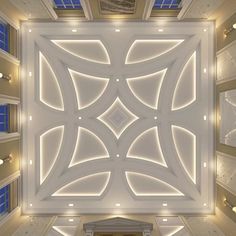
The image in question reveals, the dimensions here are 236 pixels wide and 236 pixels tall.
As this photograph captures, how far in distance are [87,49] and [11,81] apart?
4198 millimetres

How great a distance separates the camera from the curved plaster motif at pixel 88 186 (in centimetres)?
1730

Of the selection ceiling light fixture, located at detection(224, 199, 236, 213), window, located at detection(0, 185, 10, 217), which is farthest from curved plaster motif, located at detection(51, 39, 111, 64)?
ceiling light fixture, located at detection(224, 199, 236, 213)

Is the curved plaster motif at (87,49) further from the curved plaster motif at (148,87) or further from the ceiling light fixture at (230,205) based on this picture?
the ceiling light fixture at (230,205)

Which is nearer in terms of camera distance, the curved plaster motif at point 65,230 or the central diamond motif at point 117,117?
the curved plaster motif at point 65,230

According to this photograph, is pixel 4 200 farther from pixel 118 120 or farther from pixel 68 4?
pixel 68 4

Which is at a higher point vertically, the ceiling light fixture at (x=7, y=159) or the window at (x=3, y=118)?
the window at (x=3, y=118)

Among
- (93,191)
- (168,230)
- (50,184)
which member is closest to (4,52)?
(50,184)

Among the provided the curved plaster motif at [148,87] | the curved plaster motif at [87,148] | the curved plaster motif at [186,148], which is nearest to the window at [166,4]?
the curved plaster motif at [148,87]

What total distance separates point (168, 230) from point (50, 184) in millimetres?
6354

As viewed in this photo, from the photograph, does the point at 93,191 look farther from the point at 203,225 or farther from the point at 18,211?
the point at 203,225

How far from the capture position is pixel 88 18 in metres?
15.5

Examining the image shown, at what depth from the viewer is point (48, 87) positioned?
1723 centimetres

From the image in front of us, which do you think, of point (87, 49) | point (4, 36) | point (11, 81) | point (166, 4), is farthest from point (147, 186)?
point (4, 36)

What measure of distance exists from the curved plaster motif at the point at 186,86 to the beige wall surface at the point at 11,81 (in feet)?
25.8
